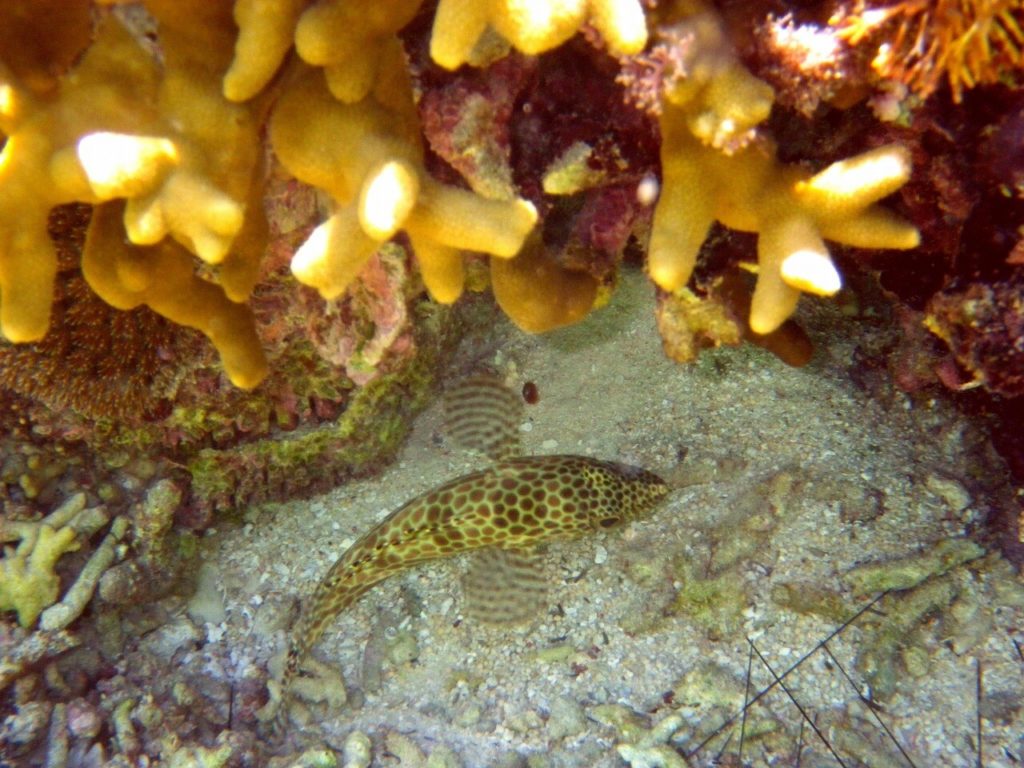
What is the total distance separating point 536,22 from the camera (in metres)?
1.87

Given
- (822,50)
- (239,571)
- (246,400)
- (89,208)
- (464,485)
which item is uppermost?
(822,50)

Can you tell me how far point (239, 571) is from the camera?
15.2 feet

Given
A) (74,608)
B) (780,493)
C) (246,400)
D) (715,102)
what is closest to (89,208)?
(246,400)

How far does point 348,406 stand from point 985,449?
3879 mm

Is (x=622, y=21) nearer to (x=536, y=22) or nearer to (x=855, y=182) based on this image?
(x=536, y=22)

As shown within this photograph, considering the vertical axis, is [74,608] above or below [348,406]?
below

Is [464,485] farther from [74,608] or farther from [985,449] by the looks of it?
[985,449]

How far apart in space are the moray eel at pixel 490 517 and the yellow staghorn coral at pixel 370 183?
209 centimetres

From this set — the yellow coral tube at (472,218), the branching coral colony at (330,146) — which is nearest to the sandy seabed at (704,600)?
the branching coral colony at (330,146)

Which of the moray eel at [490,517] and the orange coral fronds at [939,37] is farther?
the moray eel at [490,517]

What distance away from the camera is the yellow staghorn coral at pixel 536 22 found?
1.86m

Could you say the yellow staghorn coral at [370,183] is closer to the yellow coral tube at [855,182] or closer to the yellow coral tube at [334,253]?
the yellow coral tube at [334,253]

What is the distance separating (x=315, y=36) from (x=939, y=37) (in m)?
1.78

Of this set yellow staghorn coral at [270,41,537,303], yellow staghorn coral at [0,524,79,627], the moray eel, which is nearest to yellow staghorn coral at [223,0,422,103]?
yellow staghorn coral at [270,41,537,303]
